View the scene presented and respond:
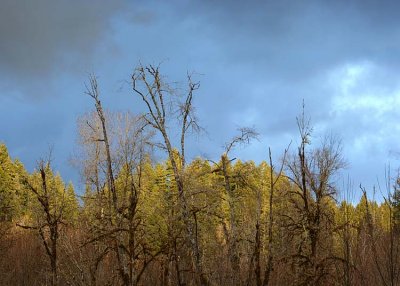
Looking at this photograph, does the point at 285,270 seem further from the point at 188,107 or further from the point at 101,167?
the point at 101,167

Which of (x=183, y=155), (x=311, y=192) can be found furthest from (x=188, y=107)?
(x=311, y=192)

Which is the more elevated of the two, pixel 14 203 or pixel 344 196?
pixel 14 203

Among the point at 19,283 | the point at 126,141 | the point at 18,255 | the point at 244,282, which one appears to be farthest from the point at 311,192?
the point at 126,141

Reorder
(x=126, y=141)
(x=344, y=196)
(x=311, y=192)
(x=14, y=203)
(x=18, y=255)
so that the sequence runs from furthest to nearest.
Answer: (x=14, y=203)
(x=126, y=141)
(x=18, y=255)
(x=311, y=192)
(x=344, y=196)

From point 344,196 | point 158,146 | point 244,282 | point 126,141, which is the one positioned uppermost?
point 126,141

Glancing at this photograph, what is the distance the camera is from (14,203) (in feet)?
145

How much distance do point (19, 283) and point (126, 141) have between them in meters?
20.1

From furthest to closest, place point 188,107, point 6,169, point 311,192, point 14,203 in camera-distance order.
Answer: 1. point 6,169
2. point 14,203
3. point 188,107
4. point 311,192

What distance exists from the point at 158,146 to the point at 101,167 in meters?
18.2

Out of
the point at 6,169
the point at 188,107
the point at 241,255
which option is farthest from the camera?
the point at 6,169

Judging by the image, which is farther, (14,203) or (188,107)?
(14,203)

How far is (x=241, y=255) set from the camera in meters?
8.57

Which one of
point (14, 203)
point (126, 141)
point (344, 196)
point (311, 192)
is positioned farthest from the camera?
point (14, 203)

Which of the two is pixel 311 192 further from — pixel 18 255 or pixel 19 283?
pixel 18 255
